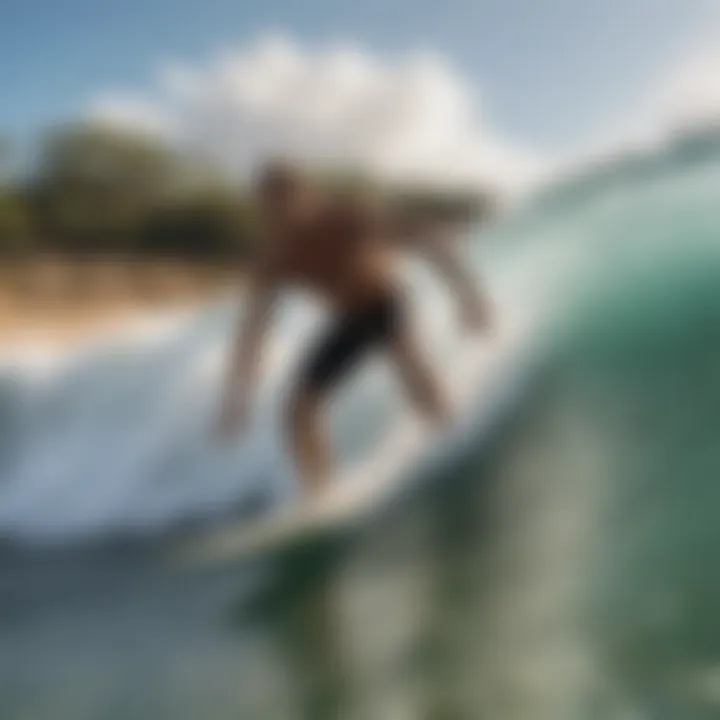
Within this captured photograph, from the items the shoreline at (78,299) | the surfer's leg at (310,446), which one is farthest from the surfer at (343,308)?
the shoreline at (78,299)

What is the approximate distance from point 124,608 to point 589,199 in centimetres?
64

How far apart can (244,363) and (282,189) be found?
188 millimetres

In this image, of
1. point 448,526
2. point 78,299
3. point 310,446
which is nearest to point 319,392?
point 310,446

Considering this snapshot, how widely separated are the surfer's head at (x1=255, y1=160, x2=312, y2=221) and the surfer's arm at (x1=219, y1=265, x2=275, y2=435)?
9 centimetres

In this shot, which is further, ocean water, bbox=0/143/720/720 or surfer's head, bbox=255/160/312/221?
surfer's head, bbox=255/160/312/221

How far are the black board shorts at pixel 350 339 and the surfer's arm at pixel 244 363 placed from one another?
2.1 inches

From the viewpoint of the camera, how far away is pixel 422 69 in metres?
1.25

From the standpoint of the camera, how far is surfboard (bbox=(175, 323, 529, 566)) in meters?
1.21

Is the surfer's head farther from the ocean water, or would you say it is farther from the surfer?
the ocean water

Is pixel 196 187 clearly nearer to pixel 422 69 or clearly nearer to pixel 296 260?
pixel 296 260

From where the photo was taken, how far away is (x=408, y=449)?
1211 millimetres

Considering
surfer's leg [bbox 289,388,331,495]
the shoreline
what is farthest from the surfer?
the shoreline

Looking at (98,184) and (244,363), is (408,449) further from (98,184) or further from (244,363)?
(98,184)

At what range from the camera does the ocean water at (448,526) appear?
113cm
